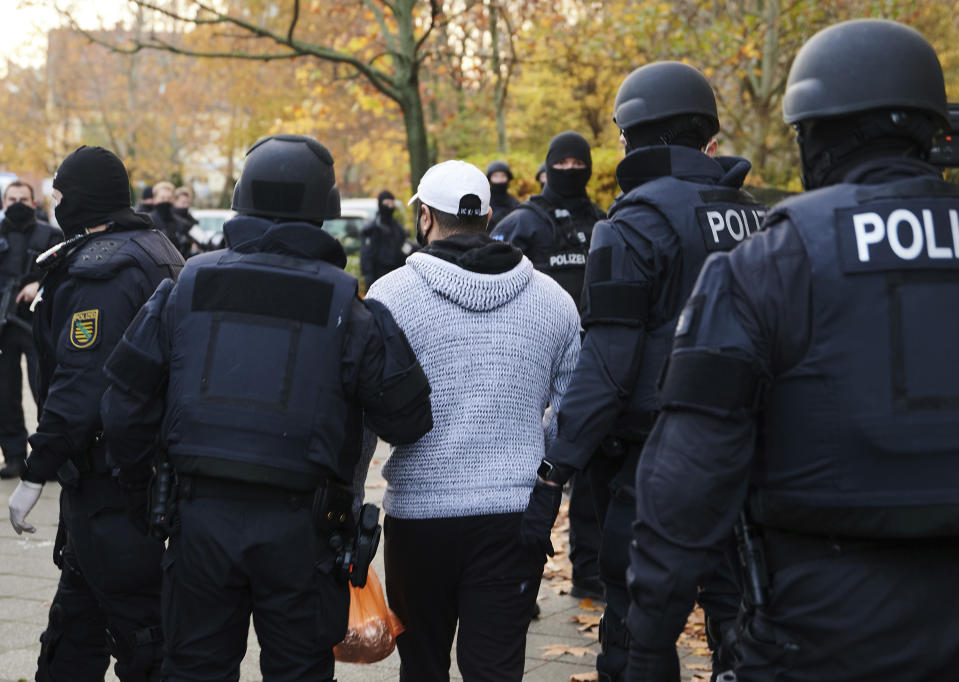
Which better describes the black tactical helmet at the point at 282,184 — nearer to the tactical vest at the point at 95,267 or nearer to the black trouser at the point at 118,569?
the tactical vest at the point at 95,267

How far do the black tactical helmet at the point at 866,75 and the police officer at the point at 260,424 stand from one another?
1.45 meters

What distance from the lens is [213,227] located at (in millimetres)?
29625

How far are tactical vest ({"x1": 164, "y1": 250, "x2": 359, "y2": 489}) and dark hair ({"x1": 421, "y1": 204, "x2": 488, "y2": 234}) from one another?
0.63 meters

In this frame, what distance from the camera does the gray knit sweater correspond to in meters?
3.70

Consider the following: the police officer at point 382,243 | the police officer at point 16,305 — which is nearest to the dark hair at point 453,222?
the police officer at point 16,305

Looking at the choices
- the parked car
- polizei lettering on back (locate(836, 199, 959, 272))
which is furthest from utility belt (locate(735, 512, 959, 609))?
the parked car

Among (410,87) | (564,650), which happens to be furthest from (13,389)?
(410,87)

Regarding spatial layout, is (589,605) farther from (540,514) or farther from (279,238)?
(279,238)

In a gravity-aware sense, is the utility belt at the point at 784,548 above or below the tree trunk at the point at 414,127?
below

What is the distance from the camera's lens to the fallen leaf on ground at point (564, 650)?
17.7ft

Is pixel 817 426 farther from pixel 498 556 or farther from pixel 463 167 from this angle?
pixel 463 167

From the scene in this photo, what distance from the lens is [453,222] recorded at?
390 centimetres

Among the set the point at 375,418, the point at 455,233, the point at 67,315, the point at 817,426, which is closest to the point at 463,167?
the point at 455,233

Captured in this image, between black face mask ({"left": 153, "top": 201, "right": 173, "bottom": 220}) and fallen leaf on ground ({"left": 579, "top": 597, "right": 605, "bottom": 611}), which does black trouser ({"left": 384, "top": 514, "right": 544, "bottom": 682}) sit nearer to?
fallen leaf on ground ({"left": 579, "top": 597, "right": 605, "bottom": 611})
